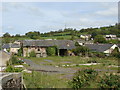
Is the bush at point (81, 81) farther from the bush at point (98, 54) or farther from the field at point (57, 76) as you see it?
the bush at point (98, 54)

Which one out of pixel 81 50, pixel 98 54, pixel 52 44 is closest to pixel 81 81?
pixel 98 54

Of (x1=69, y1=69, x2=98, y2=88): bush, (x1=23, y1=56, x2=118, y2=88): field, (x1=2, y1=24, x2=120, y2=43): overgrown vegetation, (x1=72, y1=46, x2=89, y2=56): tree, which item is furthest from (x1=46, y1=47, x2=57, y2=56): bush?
(x1=2, y1=24, x2=120, y2=43): overgrown vegetation

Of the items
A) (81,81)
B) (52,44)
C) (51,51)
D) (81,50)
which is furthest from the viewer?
(52,44)

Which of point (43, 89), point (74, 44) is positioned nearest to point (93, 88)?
point (43, 89)

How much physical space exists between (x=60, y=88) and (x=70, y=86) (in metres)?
0.98

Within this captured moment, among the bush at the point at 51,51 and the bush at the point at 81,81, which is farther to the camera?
the bush at the point at 51,51

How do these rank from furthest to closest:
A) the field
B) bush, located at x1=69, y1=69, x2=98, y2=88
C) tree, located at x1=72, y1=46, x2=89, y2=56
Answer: tree, located at x1=72, y1=46, x2=89, y2=56 < bush, located at x1=69, y1=69, x2=98, y2=88 < the field

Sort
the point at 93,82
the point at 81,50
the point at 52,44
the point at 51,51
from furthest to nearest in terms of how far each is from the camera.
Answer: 1. the point at 52,44
2. the point at 51,51
3. the point at 81,50
4. the point at 93,82

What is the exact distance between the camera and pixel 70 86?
37.3 ft

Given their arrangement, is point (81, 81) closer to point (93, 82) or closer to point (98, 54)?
point (93, 82)

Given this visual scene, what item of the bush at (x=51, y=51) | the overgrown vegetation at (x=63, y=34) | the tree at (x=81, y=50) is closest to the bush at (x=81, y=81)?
the tree at (x=81, y=50)

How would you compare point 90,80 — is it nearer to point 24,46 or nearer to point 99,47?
point 99,47

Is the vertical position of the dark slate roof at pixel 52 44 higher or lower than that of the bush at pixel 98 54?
higher

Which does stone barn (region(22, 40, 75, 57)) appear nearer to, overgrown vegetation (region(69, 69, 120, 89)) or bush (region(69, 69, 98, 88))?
bush (region(69, 69, 98, 88))
